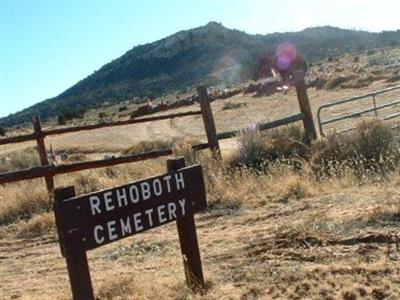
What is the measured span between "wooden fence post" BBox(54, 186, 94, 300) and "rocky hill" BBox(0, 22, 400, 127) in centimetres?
8129

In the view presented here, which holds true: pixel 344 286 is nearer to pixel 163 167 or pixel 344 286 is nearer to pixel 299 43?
pixel 163 167

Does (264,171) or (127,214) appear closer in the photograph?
(127,214)

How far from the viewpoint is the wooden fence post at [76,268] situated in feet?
16.6

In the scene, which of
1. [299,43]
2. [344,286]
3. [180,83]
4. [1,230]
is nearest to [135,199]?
[344,286]

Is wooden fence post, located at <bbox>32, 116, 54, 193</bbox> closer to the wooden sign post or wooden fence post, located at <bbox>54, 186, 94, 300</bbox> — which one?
the wooden sign post

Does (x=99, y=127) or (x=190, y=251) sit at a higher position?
(x=99, y=127)

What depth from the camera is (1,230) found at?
10359mm

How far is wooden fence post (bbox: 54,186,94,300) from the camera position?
5059mm

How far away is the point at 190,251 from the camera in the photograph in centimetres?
606

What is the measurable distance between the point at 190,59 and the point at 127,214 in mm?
108408

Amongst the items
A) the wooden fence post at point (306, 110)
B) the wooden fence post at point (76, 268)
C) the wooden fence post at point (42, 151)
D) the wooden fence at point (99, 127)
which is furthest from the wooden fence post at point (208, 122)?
the wooden fence post at point (76, 268)

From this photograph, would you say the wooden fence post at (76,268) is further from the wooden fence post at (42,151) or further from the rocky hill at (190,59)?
the rocky hill at (190,59)

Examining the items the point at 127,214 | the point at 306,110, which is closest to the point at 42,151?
the point at 306,110

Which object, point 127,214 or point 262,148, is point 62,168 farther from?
point 127,214
